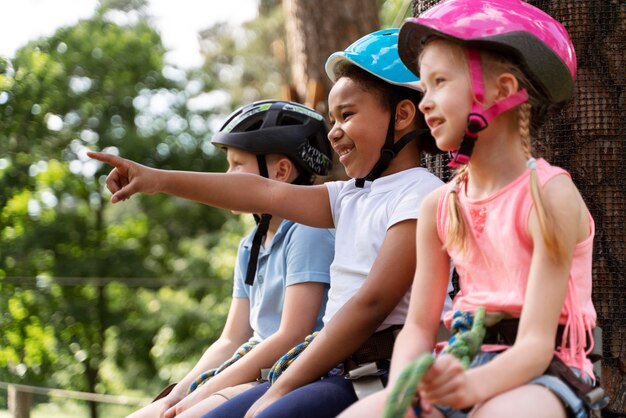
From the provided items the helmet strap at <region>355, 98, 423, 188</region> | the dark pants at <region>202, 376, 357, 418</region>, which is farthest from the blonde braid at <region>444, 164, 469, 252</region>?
the helmet strap at <region>355, 98, 423, 188</region>

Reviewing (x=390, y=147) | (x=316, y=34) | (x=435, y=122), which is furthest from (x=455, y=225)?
(x=316, y=34)

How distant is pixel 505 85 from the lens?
2.78m

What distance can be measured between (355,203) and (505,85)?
1.15 metres

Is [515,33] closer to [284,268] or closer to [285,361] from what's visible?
[285,361]

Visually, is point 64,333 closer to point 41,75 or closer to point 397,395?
point 41,75

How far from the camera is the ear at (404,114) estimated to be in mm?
3817

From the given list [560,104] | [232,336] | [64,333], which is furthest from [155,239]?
[560,104]

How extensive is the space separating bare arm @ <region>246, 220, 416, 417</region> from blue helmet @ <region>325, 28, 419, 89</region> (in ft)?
2.18

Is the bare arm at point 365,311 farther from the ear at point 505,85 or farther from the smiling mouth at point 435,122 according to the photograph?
the ear at point 505,85

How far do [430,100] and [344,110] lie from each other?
103 cm

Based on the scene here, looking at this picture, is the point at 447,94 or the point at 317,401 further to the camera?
the point at 317,401

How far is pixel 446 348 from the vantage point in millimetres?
2578

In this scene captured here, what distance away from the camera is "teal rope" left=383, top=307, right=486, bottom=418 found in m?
2.21

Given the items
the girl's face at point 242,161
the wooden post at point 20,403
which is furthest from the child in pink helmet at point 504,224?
the wooden post at point 20,403
